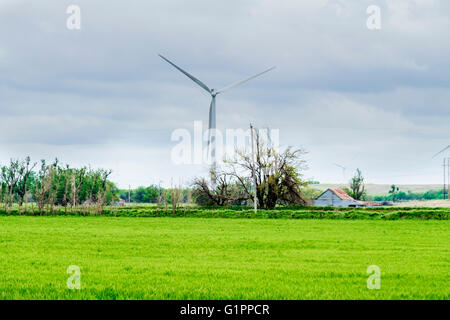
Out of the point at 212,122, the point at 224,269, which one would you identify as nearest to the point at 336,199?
the point at 212,122

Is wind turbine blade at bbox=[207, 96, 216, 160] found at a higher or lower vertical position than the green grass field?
higher

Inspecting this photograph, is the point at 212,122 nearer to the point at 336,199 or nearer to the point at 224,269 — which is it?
the point at 224,269

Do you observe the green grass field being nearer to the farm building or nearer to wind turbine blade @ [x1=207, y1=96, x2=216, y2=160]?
wind turbine blade @ [x1=207, y1=96, x2=216, y2=160]

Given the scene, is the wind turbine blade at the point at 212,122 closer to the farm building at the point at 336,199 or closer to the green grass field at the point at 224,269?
the green grass field at the point at 224,269

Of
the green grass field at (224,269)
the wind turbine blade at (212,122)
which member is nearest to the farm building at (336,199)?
the wind turbine blade at (212,122)

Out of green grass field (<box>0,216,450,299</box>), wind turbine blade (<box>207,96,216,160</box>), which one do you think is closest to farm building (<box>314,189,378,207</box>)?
wind turbine blade (<box>207,96,216,160</box>)

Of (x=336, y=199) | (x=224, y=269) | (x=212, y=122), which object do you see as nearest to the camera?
(x=224, y=269)

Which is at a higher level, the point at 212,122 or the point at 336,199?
the point at 212,122

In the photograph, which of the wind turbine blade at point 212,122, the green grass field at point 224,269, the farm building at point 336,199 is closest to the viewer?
the green grass field at point 224,269

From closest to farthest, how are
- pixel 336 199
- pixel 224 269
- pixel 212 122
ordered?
1. pixel 224 269
2. pixel 212 122
3. pixel 336 199

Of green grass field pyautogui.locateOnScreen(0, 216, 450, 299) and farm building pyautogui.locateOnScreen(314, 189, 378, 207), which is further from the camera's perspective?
farm building pyautogui.locateOnScreen(314, 189, 378, 207)

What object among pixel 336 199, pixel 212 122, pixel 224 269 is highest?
pixel 212 122
